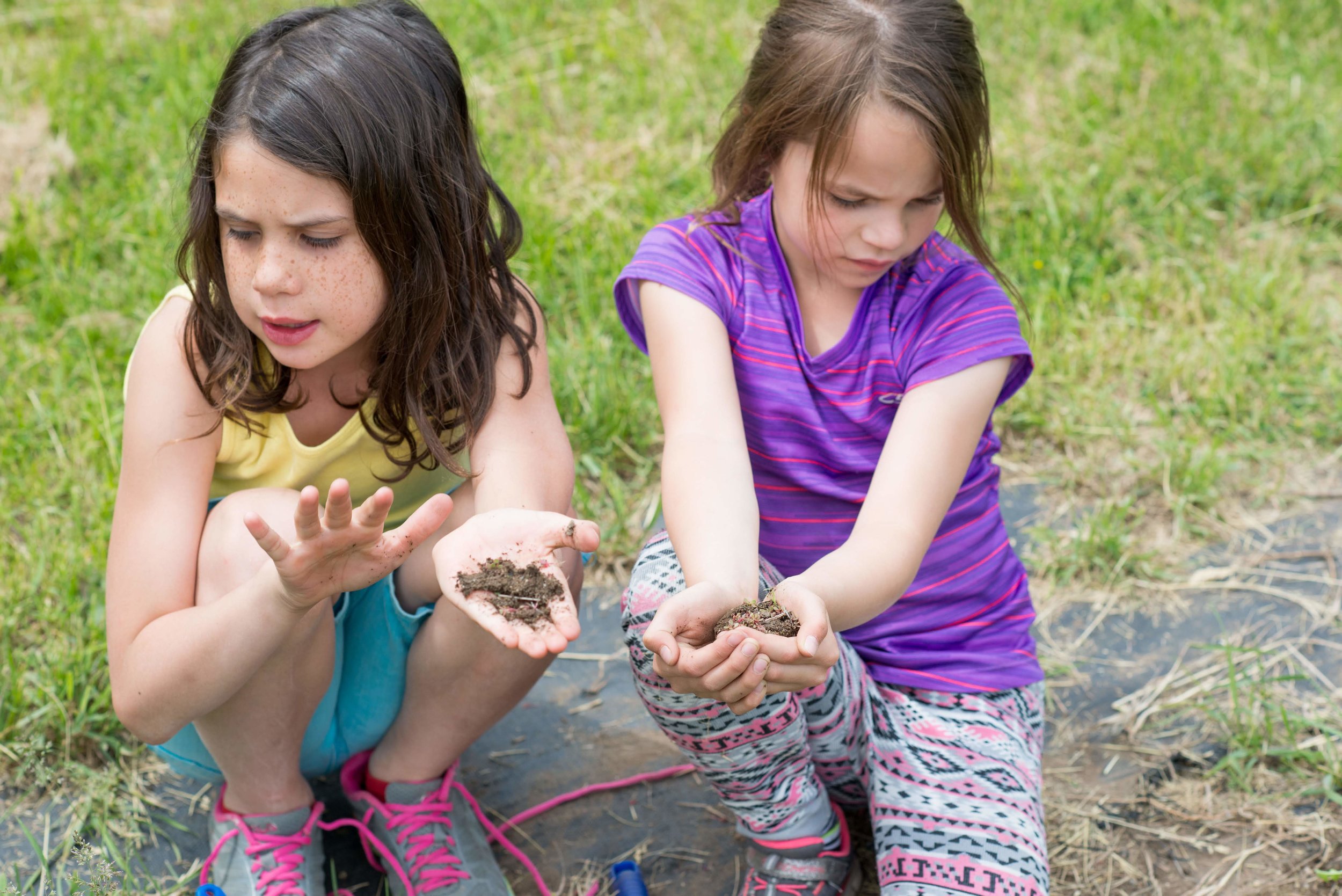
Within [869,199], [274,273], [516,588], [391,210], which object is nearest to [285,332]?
[274,273]

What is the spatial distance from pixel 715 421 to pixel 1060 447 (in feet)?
4.85

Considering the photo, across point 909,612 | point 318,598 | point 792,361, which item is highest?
point 792,361

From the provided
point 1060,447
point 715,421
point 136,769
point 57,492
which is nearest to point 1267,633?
point 1060,447

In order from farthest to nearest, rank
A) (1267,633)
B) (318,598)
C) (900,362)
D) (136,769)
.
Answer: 1. (1267,633)
2. (136,769)
3. (900,362)
4. (318,598)

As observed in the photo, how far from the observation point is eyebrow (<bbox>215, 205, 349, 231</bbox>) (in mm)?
1630

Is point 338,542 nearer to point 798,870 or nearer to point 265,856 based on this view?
point 265,856

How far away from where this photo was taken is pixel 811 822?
1.87 m

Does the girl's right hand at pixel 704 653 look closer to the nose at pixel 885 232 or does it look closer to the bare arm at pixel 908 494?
the bare arm at pixel 908 494

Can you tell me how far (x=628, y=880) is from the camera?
6.21 ft

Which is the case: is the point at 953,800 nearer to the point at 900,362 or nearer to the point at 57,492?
the point at 900,362

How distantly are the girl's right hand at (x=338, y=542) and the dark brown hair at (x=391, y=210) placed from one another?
0.86 feet

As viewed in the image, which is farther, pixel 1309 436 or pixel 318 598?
pixel 1309 436

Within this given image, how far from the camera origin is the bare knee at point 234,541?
67.5 inches

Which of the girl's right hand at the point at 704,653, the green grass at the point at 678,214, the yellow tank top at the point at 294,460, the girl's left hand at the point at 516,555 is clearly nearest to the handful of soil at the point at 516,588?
the girl's left hand at the point at 516,555
